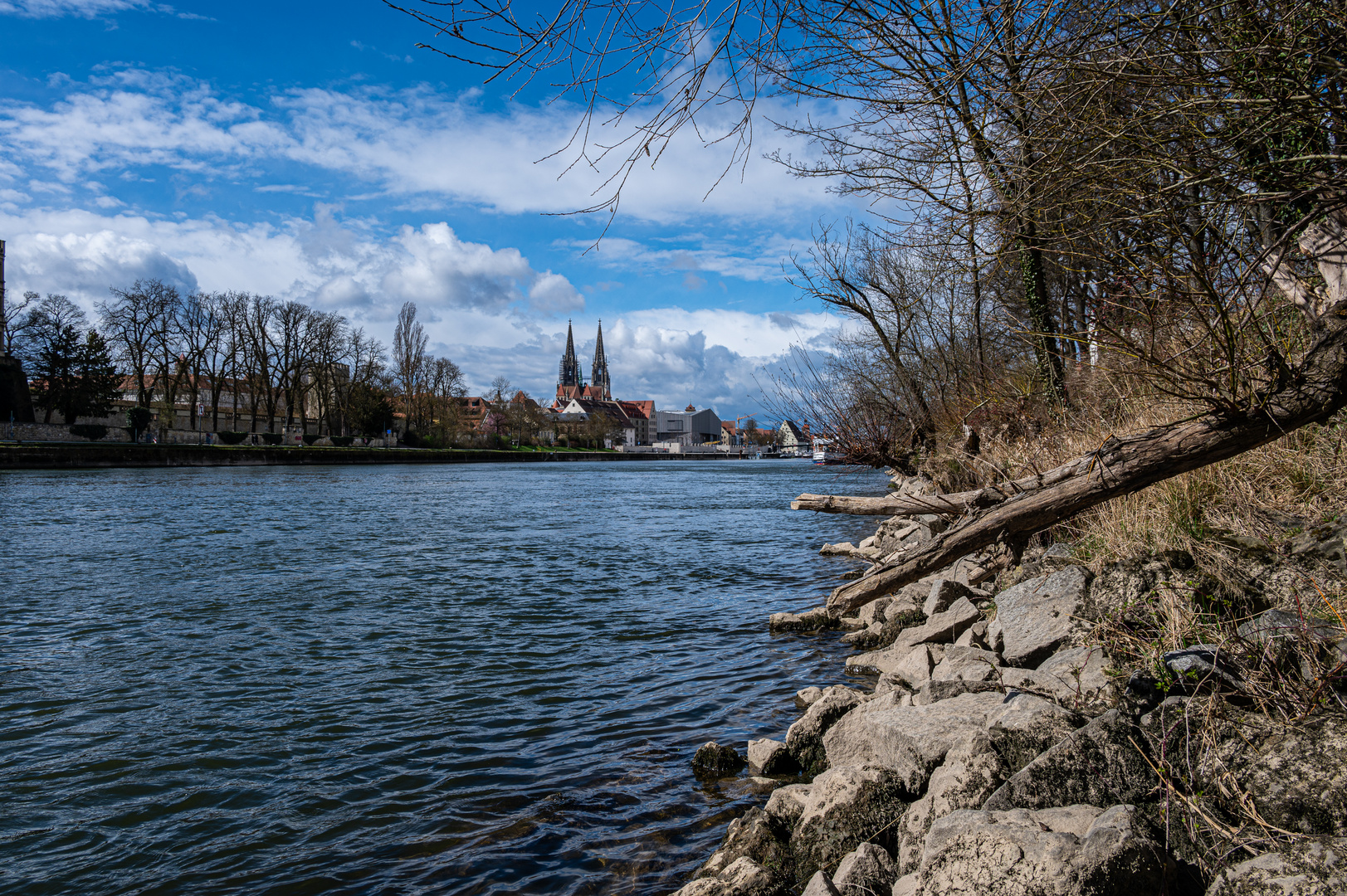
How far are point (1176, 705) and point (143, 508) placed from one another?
86.0 feet

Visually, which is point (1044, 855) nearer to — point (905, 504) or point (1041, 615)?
point (1041, 615)

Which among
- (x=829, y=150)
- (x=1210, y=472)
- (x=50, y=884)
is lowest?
(x=50, y=884)

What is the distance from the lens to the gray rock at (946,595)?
789 centimetres

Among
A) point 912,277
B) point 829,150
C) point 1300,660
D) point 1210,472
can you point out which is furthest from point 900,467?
point 1300,660

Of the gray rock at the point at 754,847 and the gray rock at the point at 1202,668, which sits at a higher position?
the gray rock at the point at 1202,668

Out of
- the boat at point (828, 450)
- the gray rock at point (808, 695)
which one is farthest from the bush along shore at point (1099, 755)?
the boat at point (828, 450)

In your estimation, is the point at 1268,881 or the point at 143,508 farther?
the point at 143,508

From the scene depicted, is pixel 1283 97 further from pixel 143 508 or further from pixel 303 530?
pixel 143 508

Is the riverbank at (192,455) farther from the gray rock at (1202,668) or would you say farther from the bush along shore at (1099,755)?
Result: the gray rock at (1202,668)

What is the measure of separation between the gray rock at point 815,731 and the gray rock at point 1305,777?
8.11 ft

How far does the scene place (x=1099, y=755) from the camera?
3527 mm

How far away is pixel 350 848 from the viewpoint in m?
4.52

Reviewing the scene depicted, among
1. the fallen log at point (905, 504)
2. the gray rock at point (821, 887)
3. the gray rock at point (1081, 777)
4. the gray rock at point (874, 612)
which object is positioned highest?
the fallen log at point (905, 504)

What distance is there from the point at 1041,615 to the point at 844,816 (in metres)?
2.50
